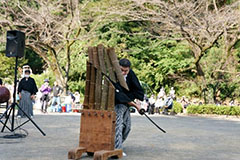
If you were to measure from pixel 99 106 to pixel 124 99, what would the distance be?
0.45 m

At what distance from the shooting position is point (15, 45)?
1050cm

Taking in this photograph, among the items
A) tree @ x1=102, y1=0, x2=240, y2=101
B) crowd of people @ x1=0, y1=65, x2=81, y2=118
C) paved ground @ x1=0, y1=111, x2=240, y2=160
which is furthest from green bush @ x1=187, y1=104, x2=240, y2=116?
paved ground @ x1=0, y1=111, x2=240, y2=160

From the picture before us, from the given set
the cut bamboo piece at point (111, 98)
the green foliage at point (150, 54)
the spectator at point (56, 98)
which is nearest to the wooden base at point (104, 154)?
the cut bamboo piece at point (111, 98)

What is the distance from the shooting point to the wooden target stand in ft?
23.5

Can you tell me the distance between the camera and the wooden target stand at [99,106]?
715 centimetres

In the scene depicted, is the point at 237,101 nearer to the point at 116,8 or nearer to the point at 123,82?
the point at 116,8

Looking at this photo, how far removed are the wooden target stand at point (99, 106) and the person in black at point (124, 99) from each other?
8.6 inches

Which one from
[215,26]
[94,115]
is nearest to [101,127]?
[94,115]

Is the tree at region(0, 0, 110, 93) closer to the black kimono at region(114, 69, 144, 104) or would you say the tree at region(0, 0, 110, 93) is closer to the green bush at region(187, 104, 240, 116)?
the green bush at region(187, 104, 240, 116)

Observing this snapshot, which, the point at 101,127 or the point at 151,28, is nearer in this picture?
the point at 101,127

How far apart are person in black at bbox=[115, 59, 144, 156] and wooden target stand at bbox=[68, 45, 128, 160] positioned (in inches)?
8.6

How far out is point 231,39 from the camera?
27.6 m

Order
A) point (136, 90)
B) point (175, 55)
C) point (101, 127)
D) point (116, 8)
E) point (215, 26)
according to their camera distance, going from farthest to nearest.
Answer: point (175, 55)
point (116, 8)
point (215, 26)
point (136, 90)
point (101, 127)

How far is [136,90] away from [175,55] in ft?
97.7
